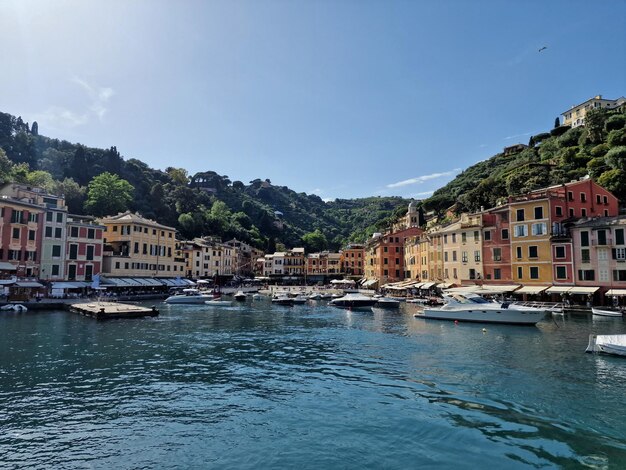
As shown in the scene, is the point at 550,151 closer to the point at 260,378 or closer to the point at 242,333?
the point at 242,333

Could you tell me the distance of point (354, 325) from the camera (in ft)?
131

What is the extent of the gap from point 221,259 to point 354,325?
3169 inches

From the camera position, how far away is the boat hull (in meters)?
36.7

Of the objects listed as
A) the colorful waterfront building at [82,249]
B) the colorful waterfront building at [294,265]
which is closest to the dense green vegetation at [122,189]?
the colorful waterfront building at [294,265]

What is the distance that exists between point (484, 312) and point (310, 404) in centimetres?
2888

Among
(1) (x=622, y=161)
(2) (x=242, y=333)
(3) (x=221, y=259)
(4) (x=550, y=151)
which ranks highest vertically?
(4) (x=550, y=151)

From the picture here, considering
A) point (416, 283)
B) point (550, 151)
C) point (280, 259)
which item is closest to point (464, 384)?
point (416, 283)

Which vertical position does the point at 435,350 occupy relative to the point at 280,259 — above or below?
below

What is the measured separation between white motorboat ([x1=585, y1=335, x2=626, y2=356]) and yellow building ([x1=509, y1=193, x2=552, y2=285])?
99.0 ft

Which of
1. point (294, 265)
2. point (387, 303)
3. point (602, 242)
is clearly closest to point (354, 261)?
point (294, 265)

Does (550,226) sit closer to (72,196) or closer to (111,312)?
(111,312)

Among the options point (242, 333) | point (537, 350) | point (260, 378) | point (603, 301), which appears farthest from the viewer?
point (603, 301)

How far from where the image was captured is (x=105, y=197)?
103 metres

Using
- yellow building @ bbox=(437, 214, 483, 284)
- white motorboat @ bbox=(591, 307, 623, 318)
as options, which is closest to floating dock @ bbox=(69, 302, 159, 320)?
yellow building @ bbox=(437, 214, 483, 284)
